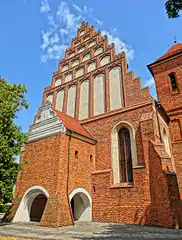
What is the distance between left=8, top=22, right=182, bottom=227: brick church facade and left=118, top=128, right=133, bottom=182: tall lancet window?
61 mm

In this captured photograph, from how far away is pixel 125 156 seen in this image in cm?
1236

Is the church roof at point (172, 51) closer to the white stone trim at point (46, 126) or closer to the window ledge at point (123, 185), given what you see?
the white stone trim at point (46, 126)

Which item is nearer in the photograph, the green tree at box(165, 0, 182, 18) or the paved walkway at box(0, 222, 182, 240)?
the green tree at box(165, 0, 182, 18)

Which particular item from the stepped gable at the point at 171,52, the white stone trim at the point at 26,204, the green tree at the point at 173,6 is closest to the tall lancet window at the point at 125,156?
the white stone trim at the point at 26,204

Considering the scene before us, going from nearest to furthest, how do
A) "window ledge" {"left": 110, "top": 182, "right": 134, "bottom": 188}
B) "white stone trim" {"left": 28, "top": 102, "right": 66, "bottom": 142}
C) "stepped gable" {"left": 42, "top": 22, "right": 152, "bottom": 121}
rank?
"window ledge" {"left": 110, "top": 182, "right": 134, "bottom": 188}
"white stone trim" {"left": 28, "top": 102, "right": 66, "bottom": 142}
"stepped gable" {"left": 42, "top": 22, "right": 152, "bottom": 121}

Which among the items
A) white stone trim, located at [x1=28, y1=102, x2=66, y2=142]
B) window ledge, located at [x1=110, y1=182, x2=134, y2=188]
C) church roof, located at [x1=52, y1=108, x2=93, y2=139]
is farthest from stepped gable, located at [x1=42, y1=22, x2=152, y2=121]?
window ledge, located at [x1=110, y1=182, x2=134, y2=188]

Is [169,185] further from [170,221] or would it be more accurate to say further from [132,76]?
[132,76]

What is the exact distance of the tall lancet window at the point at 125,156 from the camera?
38.8 feet

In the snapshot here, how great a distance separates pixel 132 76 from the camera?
45.8 ft

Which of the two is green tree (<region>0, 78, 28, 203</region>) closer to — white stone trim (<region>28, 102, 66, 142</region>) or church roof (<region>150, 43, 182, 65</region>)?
white stone trim (<region>28, 102, 66, 142</region>)

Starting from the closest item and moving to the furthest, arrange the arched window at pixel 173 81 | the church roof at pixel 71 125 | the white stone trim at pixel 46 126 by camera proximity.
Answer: the white stone trim at pixel 46 126, the church roof at pixel 71 125, the arched window at pixel 173 81

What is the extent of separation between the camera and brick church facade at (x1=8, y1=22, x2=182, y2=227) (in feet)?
31.6

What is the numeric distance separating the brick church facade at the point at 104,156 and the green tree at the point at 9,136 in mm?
2126

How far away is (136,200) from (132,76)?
867 cm
